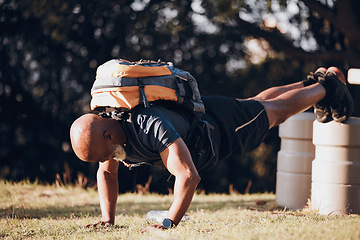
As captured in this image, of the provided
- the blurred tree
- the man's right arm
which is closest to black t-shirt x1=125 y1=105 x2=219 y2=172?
the man's right arm

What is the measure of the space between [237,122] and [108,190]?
132 centimetres

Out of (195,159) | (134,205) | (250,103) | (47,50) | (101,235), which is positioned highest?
(47,50)

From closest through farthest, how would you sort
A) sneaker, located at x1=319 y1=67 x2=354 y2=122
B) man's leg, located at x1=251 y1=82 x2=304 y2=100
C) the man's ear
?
the man's ear < sneaker, located at x1=319 y1=67 x2=354 y2=122 < man's leg, located at x1=251 y1=82 x2=304 y2=100

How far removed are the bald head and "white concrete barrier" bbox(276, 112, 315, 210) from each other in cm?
239

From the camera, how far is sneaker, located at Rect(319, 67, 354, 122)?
4.67 m

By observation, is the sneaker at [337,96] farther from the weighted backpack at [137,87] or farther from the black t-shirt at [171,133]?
the weighted backpack at [137,87]

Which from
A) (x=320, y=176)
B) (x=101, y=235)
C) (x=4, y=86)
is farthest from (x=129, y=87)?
(x=4, y=86)

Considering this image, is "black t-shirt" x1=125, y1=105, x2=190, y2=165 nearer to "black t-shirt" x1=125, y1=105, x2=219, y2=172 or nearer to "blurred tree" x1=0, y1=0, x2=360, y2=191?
"black t-shirt" x1=125, y1=105, x2=219, y2=172

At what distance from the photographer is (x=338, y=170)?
4547 millimetres

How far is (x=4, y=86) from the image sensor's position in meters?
9.02

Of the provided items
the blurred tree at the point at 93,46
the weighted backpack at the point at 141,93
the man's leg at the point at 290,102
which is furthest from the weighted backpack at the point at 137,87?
the blurred tree at the point at 93,46

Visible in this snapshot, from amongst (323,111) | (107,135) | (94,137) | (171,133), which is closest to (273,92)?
(323,111)

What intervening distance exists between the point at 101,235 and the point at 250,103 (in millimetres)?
1960

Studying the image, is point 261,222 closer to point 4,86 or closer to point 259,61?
point 4,86
